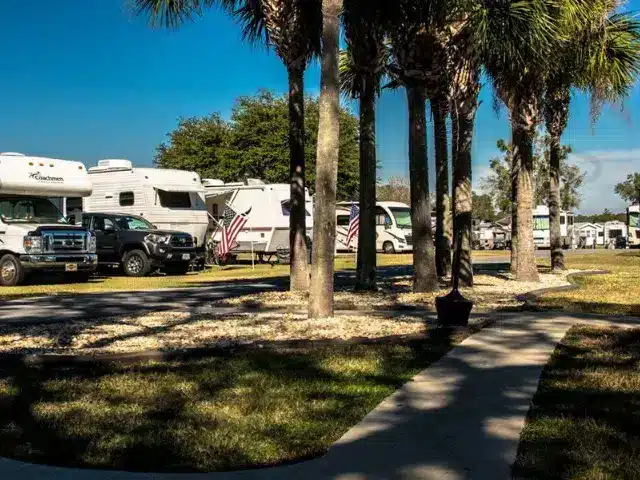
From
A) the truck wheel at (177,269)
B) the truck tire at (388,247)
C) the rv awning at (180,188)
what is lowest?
the truck wheel at (177,269)

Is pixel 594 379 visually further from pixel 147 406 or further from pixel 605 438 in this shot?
pixel 147 406

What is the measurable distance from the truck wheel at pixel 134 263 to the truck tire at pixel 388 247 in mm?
16491

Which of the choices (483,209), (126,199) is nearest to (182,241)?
(126,199)

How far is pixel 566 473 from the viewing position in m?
3.60

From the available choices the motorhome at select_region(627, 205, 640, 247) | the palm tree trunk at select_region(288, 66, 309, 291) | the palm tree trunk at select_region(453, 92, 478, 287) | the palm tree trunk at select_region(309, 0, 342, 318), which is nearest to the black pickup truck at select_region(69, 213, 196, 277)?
the palm tree trunk at select_region(288, 66, 309, 291)

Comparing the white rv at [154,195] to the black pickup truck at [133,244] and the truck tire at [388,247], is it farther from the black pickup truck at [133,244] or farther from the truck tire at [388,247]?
the truck tire at [388,247]

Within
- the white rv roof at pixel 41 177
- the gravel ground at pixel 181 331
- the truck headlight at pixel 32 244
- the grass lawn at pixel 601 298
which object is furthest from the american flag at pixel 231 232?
the gravel ground at pixel 181 331

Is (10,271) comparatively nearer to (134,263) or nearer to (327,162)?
(134,263)

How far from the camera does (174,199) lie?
23.7 meters

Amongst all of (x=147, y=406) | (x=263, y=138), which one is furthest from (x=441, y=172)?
(x=263, y=138)

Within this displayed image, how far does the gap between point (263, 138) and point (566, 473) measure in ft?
135

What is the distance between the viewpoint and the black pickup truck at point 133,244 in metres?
20.6

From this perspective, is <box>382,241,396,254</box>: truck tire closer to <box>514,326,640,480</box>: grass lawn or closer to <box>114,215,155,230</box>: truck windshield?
<box>114,215,155,230</box>: truck windshield

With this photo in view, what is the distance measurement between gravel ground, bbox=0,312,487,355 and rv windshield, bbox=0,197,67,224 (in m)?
9.32
